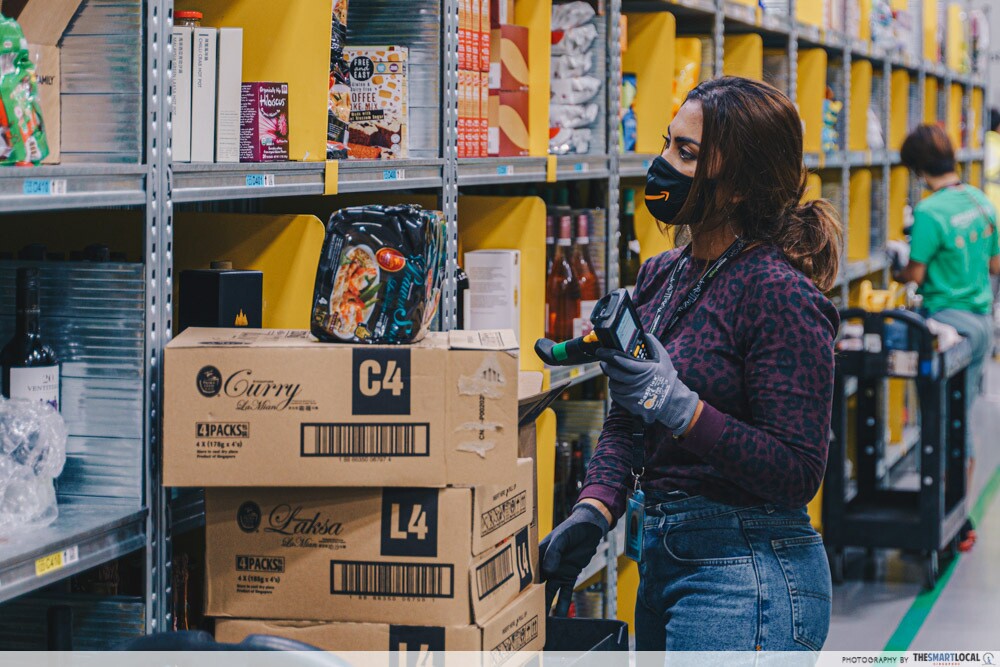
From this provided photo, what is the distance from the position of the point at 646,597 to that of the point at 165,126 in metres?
1.18

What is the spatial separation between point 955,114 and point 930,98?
864 mm

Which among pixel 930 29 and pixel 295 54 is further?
pixel 930 29

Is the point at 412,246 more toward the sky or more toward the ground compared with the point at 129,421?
more toward the sky

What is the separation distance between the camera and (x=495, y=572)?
198cm

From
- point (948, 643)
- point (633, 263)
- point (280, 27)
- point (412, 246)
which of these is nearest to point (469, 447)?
point (412, 246)

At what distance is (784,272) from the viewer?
2193mm

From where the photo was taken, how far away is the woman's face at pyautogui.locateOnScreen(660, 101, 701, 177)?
92.0 inches

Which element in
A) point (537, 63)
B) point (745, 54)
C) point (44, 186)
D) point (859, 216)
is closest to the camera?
point (44, 186)

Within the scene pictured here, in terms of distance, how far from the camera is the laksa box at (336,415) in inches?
71.8

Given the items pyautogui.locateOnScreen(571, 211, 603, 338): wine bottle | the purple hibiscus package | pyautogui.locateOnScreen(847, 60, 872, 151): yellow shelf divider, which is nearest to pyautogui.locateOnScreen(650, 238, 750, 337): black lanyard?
the purple hibiscus package

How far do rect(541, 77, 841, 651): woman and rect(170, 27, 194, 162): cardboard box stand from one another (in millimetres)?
835

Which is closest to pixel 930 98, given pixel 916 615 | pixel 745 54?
pixel 745 54

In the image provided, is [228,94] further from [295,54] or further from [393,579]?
[393,579]

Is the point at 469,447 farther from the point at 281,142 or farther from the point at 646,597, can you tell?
the point at 281,142
